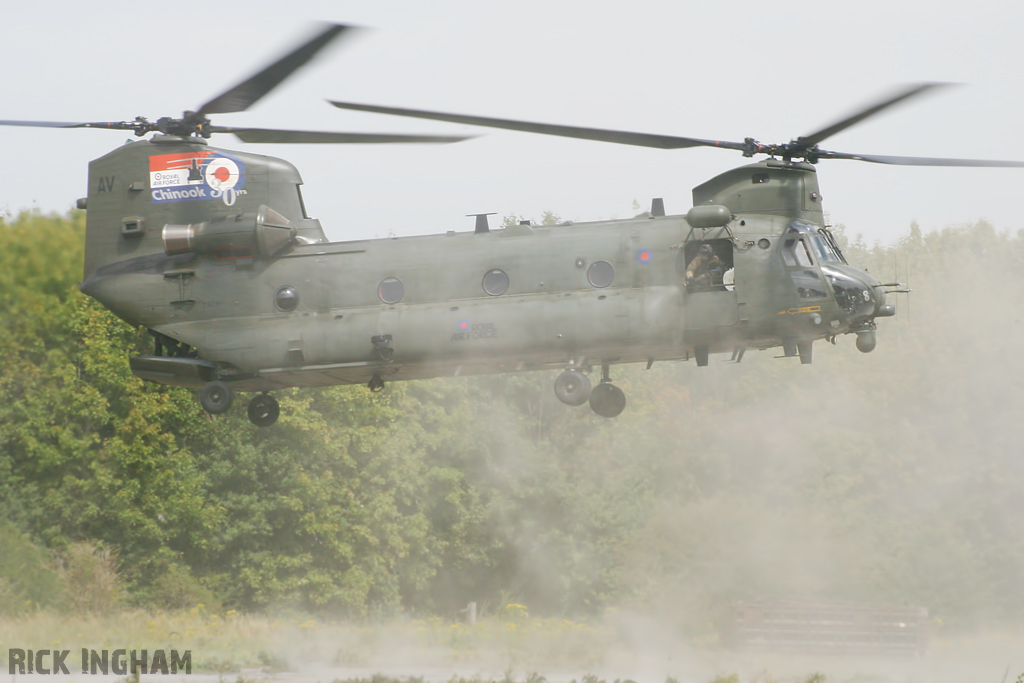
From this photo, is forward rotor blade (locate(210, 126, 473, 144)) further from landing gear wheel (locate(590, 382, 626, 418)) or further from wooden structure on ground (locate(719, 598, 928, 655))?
wooden structure on ground (locate(719, 598, 928, 655))

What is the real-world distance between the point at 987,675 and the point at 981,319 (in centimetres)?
1186

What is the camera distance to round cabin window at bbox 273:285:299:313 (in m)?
16.2

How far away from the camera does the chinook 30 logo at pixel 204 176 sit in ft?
55.8

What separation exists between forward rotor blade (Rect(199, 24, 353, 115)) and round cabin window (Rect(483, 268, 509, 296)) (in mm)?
3740

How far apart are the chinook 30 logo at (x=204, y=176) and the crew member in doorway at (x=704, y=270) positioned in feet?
22.4

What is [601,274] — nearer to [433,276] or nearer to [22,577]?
[433,276]

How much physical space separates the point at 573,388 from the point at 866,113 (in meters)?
4.94

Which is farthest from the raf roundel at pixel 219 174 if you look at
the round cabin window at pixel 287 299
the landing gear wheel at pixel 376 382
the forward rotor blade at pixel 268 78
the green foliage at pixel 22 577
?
the green foliage at pixel 22 577

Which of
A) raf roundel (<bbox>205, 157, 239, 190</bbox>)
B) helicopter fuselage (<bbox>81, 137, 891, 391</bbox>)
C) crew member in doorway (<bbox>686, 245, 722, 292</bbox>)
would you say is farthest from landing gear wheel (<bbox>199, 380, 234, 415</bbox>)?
crew member in doorway (<bbox>686, 245, 722, 292</bbox>)

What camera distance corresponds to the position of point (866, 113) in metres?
13.4

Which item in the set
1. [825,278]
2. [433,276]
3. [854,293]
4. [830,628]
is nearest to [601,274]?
[433,276]

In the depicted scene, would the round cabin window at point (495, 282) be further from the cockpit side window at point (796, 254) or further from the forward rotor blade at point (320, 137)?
the cockpit side window at point (796, 254)

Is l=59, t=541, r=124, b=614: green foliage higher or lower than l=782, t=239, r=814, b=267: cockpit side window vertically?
lower

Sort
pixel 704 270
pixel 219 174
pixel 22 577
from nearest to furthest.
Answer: pixel 704 270 → pixel 219 174 → pixel 22 577
